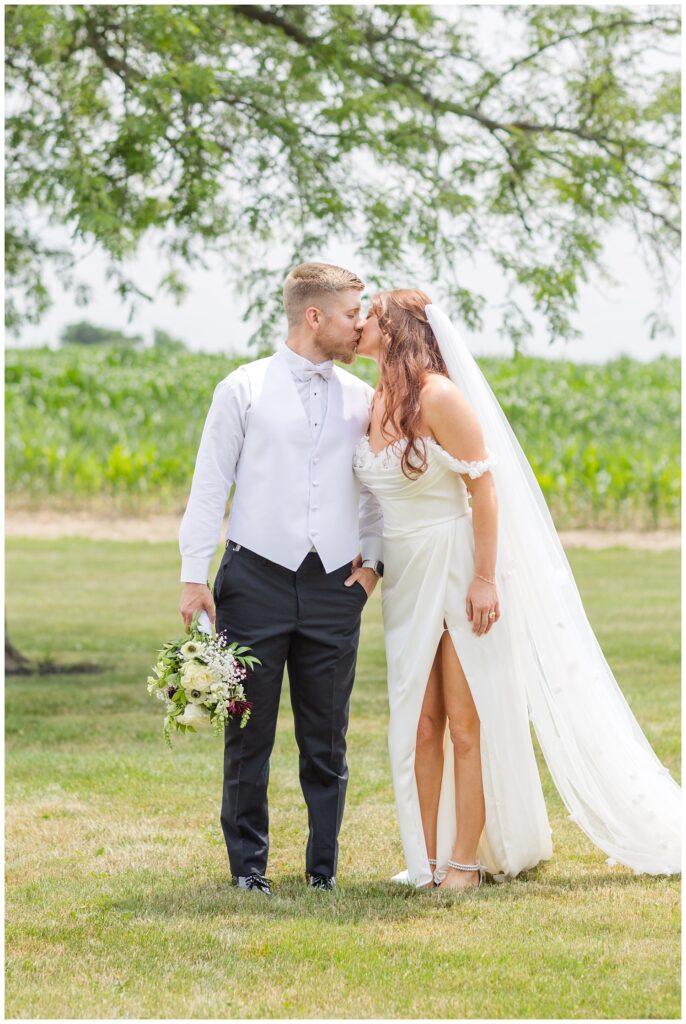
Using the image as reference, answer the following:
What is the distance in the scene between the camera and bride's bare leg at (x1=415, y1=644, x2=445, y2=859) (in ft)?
16.1

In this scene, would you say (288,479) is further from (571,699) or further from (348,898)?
(348,898)

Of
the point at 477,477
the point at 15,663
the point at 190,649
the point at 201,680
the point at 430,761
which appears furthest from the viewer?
the point at 15,663

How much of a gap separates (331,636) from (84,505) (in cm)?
1824

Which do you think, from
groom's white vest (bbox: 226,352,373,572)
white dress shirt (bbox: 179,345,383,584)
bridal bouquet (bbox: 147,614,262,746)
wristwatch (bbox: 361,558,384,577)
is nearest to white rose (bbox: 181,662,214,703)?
bridal bouquet (bbox: 147,614,262,746)

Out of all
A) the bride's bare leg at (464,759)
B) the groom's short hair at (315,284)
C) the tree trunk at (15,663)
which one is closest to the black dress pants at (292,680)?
the bride's bare leg at (464,759)

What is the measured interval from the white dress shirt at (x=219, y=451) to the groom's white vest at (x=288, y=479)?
32 mm

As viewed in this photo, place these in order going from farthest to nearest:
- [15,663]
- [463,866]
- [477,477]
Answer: [15,663] → [463,866] → [477,477]

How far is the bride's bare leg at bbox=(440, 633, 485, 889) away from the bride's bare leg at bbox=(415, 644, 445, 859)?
0.22ft

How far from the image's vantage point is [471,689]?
15.8 feet

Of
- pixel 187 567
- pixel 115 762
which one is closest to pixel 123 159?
pixel 115 762

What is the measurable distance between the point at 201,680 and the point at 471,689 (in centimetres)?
109

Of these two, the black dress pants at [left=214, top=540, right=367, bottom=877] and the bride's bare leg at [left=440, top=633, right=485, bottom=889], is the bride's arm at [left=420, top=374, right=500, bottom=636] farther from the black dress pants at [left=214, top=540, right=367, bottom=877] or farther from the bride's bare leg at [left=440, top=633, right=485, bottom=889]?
the black dress pants at [left=214, top=540, right=367, bottom=877]

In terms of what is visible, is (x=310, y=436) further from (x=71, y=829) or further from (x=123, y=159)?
(x=123, y=159)

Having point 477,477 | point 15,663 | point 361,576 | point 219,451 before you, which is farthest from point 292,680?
point 15,663
